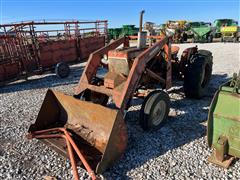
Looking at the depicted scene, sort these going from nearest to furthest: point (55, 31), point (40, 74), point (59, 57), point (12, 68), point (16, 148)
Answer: point (16, 148)
point (12, 68)
point (40, 74)
point (59, 57)
point (55, 31)

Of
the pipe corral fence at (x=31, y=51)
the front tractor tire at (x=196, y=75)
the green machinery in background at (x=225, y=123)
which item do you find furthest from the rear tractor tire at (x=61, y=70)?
the green machinery in background at (x=225, y=123)

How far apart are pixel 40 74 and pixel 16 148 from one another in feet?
19.0

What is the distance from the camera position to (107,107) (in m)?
4.06

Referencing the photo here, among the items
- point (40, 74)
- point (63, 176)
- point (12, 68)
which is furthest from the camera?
point (40, 74)

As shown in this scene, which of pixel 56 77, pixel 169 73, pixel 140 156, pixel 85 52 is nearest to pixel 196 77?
pixel 169 73

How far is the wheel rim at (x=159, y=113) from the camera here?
16.0 ft

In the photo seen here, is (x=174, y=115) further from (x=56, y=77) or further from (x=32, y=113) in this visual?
(x=56, y=77)

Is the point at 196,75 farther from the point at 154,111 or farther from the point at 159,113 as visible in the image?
the point at 154,111

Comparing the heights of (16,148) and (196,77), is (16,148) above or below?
below

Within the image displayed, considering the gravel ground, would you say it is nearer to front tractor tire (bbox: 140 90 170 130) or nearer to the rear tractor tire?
front tractor tire (bbox: 140 90 170 130)

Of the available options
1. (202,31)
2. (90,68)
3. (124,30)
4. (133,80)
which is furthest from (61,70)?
(124,30)

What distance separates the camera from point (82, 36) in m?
12.7

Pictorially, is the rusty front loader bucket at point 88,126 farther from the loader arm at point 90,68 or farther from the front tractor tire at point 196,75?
the front tractor tire at point 196,75

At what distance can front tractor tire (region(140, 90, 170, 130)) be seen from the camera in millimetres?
4656
